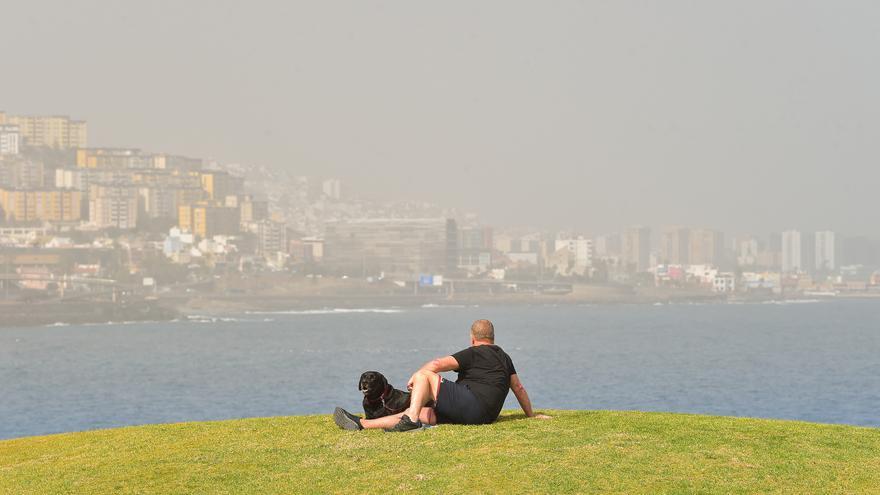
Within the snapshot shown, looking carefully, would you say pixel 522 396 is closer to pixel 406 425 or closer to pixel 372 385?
pixel 406 425

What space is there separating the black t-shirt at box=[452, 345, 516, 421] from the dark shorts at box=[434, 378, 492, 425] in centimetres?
7

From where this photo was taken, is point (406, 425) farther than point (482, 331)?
No

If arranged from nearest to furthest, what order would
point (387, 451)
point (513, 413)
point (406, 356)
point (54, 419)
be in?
point (387, 451)
point (513, 413)
point (54, 419)
point (406, 356)

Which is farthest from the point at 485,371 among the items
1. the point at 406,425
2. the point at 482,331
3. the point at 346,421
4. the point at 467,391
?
the point at 346,421

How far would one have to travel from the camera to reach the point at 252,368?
83.9 m

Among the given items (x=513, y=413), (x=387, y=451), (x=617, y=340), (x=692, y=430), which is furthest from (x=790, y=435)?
(x=617, y=340)

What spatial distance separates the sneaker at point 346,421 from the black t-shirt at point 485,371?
115 centimetres

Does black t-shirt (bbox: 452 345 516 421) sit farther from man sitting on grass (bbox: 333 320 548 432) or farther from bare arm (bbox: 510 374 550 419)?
bare arm (bbox: 510 374 550 419)

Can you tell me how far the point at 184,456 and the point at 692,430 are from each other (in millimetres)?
4972

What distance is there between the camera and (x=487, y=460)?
10875mm

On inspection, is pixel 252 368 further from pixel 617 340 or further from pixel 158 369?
pixel 617 340

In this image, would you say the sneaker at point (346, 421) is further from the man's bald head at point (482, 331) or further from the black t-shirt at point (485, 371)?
the man's bald head at point (482, 331)

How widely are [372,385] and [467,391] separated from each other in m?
0.94

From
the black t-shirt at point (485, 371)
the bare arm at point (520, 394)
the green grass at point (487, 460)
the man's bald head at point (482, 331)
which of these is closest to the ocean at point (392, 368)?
the green grass at point (487, 460)
